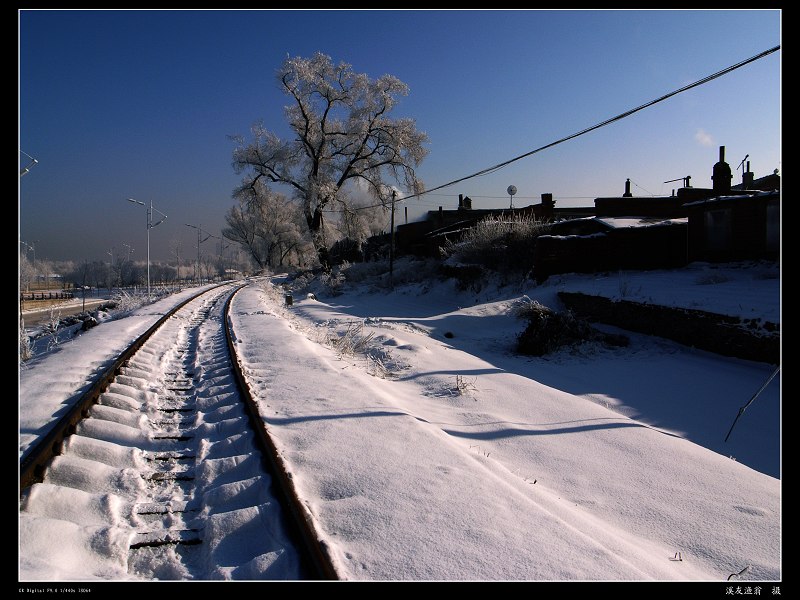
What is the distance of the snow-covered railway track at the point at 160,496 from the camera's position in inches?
110

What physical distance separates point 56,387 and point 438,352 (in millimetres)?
7001

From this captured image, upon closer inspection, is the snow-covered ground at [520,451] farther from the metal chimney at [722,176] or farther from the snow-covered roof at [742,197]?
the metal chimney at [722,176]

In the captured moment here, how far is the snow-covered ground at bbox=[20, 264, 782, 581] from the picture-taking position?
2.98 m

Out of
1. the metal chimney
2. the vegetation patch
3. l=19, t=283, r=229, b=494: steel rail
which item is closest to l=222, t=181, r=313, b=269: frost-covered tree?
the metal chimney

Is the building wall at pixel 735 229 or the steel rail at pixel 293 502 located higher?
the building wall at pixel 735 229

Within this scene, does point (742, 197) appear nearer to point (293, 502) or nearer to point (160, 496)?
point (293, 502)

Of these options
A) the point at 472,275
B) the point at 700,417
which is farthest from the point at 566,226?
the point at 700,417

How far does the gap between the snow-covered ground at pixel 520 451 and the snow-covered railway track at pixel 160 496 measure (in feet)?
0.92

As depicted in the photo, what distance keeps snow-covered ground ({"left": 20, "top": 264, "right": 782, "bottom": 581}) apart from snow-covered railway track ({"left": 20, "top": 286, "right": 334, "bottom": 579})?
28 cm

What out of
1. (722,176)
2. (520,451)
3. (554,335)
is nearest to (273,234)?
(722,176)

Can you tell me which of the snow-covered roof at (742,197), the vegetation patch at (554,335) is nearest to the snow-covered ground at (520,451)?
the vegetation patch at (554,335)

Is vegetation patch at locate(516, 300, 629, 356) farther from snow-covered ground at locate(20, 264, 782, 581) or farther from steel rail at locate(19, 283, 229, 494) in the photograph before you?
steel rail at locate(19, 283, 229, 494)

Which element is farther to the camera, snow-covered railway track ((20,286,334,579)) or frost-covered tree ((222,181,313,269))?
frost-covered tree ((222,181,313,269))
